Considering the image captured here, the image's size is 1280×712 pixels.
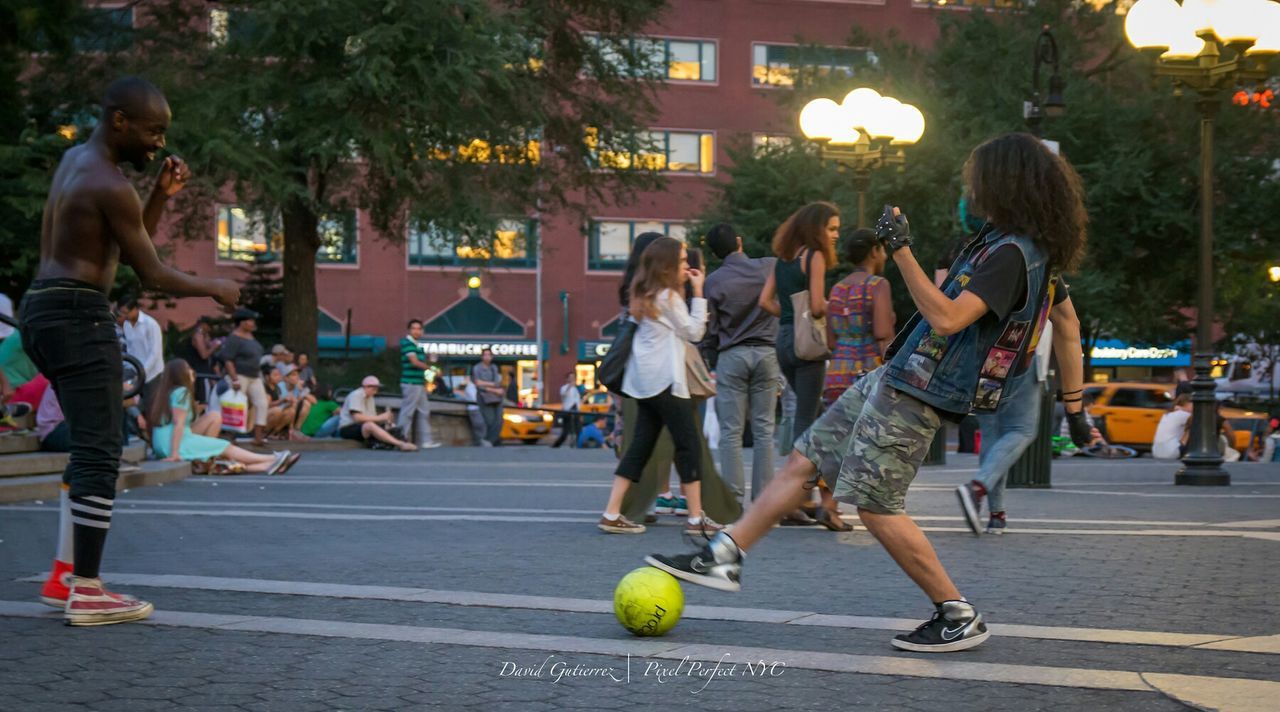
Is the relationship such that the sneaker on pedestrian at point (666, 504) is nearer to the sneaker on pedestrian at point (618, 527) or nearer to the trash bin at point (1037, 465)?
the sneaker on pedestrian at point (618, 527)

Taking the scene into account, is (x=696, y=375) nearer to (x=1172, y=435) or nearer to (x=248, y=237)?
(x=1172, y=435)

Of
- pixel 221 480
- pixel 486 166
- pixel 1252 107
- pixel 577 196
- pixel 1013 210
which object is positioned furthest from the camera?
pixel 577 196

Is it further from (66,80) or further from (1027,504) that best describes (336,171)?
(1027,504)

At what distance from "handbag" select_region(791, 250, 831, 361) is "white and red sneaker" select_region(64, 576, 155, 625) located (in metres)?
4.76

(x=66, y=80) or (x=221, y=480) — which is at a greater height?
(x=66, y=80)

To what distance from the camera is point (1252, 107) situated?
34781 mm

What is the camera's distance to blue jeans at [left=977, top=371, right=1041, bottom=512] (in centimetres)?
947

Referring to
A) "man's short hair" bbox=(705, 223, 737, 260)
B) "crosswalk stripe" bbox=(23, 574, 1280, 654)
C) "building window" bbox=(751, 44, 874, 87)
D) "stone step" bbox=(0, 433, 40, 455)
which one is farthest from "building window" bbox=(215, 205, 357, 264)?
"crosswalk stripe" bbox=(23, 574, 1280, 654)

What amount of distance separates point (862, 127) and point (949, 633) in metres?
11.6

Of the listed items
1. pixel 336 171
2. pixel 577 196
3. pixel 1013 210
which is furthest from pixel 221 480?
pixel 577 196

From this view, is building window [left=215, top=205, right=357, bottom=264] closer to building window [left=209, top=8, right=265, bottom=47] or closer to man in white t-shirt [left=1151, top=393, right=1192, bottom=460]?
building window [left=209, top=8, right=265, bottom=47]

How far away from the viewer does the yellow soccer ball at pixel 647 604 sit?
17.3ft

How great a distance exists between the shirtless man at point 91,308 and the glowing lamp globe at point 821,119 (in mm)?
11162

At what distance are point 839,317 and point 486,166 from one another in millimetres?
20166
